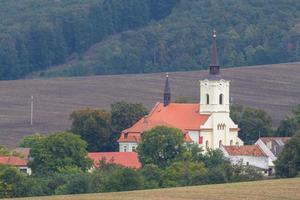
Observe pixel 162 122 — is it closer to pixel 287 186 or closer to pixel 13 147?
pixel 13 147

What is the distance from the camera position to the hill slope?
133025 mm

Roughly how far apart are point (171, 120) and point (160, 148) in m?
11.7

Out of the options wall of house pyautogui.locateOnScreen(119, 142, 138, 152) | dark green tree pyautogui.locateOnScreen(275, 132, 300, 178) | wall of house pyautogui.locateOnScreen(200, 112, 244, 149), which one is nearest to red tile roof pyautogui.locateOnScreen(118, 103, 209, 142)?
wall of house pyautogui.locateOnScreen(119, 142, 138, 152)

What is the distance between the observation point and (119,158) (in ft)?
367

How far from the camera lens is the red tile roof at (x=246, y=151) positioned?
11469 centimetres

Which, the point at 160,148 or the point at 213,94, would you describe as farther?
the point at 213,94

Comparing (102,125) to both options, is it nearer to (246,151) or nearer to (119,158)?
(119,158)

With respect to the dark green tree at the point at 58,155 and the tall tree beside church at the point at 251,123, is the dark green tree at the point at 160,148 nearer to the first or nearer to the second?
the dark green tree at the point at 58,155

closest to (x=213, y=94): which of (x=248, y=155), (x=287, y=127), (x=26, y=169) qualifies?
(x=248, y=155)

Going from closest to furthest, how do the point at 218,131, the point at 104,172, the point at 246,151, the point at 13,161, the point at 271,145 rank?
the point at 104,172 < the point at 13,161 < the point at 246,151 < the point at 271,145 < the point at 218,131

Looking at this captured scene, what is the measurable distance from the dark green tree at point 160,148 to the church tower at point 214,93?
8.44 metres

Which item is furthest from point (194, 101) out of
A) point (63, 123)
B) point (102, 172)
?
point (102, 172)

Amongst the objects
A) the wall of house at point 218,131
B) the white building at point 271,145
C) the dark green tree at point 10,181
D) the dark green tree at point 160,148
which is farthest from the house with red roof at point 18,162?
the wall of house at point 218,131

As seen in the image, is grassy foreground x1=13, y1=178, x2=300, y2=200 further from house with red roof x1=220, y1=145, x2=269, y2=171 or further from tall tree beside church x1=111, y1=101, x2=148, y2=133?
tall tree beside church x1=111, y1=101, x2=148, y2=133
